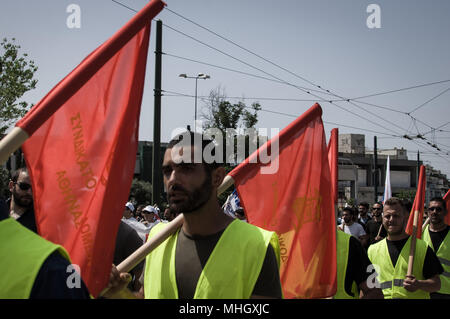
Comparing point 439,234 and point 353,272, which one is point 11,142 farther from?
point 439,234

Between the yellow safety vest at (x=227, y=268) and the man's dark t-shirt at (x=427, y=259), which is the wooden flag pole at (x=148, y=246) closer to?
the yellow safety vest at (x=227, y=268)

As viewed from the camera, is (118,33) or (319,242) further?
(319,242)

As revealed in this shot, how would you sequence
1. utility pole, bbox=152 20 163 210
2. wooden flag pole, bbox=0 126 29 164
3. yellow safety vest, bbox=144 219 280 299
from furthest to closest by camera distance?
utility pole, bbox=152 20 163 210 < yellow safety vest, bbox=144 219 280 299 < wooden flag pole, bbox=0 126 29 164

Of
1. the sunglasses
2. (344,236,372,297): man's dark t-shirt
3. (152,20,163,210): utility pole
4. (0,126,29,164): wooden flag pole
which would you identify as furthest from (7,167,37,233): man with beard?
(152,20,163,210): utility pole

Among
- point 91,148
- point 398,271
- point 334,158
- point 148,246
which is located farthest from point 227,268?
point 398,271

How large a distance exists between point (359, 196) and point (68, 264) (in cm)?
7648

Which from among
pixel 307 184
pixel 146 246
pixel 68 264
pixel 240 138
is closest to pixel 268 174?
pixel 307 184

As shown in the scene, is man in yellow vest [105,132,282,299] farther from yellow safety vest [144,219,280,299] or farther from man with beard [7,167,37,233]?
man with beard [7,167,37,233]

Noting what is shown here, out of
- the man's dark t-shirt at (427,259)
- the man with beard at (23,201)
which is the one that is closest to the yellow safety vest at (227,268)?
the man with beard at (23,201)

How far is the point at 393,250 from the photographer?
19.5 feet

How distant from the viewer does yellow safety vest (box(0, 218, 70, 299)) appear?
1.73 metres

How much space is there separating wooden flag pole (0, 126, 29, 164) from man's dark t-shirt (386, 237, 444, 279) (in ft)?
14.9
